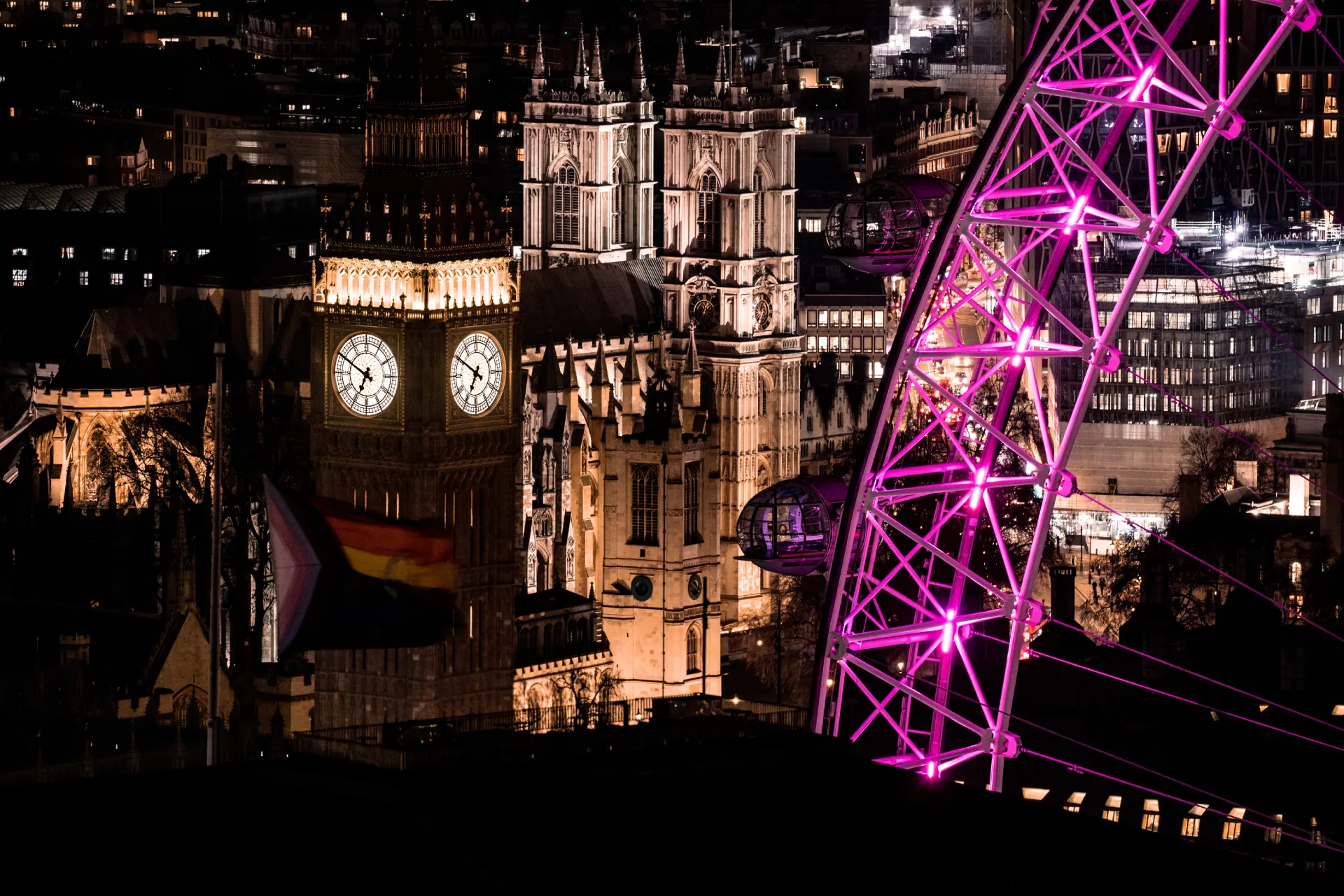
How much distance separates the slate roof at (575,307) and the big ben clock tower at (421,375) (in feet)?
138

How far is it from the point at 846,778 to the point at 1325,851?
93.1 ft

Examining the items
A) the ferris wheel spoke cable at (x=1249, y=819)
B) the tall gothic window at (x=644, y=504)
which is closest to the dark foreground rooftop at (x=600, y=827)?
the ferris wheel spoke cable at (x=1249, y=819)

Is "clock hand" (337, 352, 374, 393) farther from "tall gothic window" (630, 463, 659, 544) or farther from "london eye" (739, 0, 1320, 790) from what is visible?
"london eye" (739, 0, 1320, 790)

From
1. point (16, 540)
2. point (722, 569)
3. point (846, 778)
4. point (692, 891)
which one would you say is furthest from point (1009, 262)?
point (722, 569)

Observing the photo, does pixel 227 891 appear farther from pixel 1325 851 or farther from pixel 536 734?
pixel 1325 851

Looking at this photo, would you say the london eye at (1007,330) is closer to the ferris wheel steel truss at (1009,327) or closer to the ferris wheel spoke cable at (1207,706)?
the ferris wheel steel truss at (1009,327)

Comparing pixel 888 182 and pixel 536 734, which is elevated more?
pixel 888 182

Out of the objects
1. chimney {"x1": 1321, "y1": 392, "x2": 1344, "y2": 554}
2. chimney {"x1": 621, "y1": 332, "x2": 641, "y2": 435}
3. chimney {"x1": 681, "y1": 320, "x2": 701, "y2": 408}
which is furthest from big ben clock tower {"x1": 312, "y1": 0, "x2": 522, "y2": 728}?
chimney {"x1": 1321, "y1": 392, "x2": 1344, "y2": 554}

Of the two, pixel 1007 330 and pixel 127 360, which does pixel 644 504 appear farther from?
pixel 1007 330

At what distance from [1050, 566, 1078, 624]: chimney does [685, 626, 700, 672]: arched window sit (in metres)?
12.3

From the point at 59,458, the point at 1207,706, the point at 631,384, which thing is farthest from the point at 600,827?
the point at 59,458

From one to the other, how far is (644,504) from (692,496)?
173 centimetres

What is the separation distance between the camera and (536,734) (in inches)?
3671

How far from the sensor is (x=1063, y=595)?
548 ft
